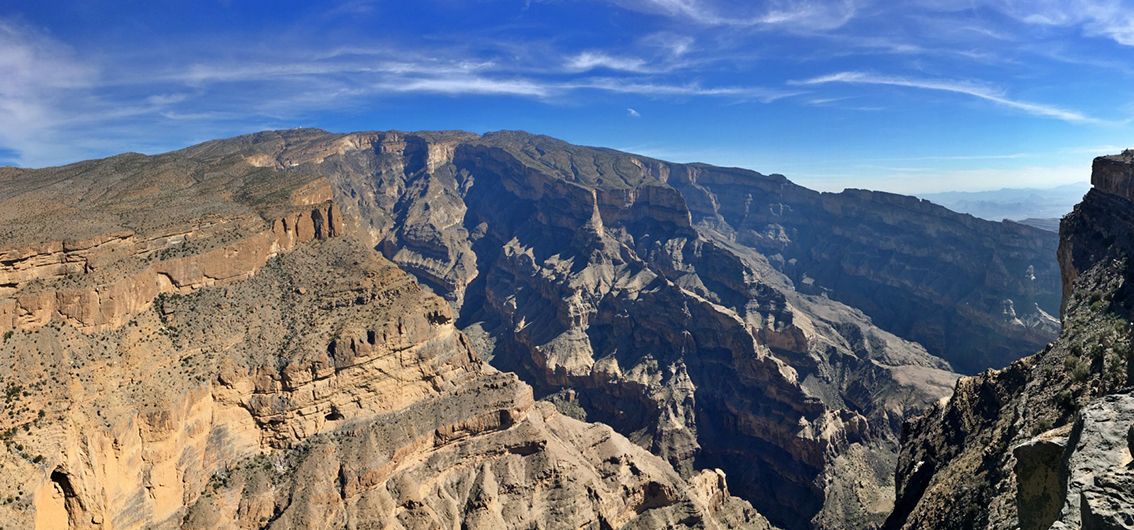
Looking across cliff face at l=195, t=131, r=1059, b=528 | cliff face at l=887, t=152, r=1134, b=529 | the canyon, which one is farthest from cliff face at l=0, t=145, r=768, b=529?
cliff face at l=887, t=152, r=1134, b=529

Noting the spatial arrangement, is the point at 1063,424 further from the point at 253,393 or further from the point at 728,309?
the point at 728,309

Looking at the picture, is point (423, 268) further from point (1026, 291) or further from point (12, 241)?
point (1026, 291)

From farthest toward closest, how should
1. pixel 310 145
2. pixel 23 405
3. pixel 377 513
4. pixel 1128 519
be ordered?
pixel 310 145
pixel 377 513
pixel 23 405
pixel 1128 519

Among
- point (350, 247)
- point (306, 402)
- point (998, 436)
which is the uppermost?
point (350, 247)

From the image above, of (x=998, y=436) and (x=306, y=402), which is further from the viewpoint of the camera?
(x=306, y=402)

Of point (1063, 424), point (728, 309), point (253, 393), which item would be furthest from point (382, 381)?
point (728, 309)

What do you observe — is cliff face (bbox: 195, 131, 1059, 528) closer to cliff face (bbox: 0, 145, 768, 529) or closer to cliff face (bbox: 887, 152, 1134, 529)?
cliff face (bbox: 0, 145, 768, 529)

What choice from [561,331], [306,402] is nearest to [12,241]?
[306,402]
